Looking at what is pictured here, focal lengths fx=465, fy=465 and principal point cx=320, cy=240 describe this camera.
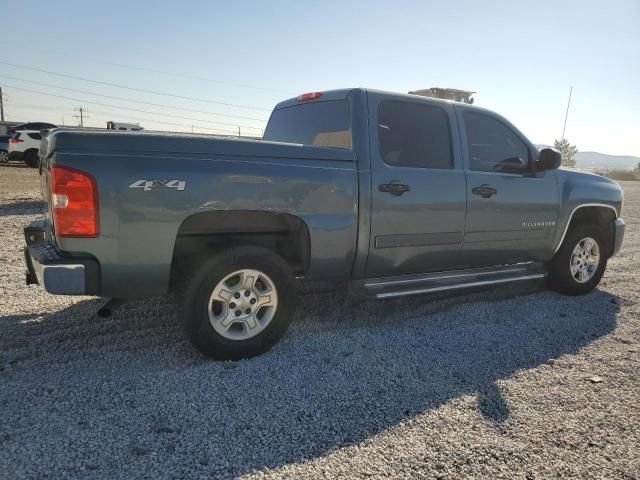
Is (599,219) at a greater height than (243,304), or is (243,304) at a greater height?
(599,219)

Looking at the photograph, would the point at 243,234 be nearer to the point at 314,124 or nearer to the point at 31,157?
the point at 314,124

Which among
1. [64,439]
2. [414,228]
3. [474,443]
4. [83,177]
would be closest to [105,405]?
[64,439]

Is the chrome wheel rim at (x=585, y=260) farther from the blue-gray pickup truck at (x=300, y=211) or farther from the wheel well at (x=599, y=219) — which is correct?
the wheel well at (x=599, y=219)

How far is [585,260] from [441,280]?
7.30 feet

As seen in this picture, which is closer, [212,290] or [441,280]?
[212,290]

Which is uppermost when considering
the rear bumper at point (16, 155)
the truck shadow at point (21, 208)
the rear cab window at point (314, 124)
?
the rear cab window at point (314, 124)

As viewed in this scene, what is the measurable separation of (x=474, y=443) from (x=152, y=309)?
→ 2.98 meters

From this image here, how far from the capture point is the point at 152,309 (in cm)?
426

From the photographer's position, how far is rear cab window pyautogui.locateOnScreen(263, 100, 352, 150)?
12.8 ft

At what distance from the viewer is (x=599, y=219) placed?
5445 millimetres

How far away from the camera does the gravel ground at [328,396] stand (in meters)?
2.32

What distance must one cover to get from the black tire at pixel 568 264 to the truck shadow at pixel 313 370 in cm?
36

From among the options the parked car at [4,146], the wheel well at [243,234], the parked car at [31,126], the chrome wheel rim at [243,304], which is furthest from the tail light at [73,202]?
the parked car at [4,146]

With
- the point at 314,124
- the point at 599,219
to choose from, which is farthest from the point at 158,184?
the point at 599,219
